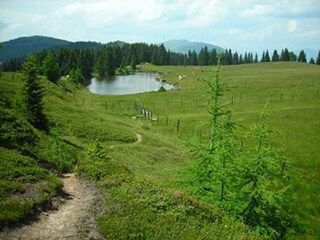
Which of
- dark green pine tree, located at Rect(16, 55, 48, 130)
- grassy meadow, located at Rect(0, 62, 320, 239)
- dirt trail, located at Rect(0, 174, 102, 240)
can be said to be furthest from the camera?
dark green pine tree, located at Rect(16, 55, 48, 130)

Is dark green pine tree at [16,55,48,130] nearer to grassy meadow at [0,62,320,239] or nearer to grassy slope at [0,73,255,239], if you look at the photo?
grassy meadow at [0,62,320,239]

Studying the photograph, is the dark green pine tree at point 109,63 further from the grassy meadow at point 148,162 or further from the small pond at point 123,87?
the grassy meadow at point 148,162


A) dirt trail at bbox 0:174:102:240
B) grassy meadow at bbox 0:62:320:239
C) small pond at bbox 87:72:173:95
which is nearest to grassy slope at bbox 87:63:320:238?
grassy meadow at bbox 0:62:320:239

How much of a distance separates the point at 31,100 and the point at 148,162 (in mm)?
12967

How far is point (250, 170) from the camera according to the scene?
22500mm

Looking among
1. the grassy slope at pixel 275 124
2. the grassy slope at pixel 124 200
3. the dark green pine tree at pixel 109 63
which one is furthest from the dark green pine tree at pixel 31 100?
the dark green pine tree at pixel 109 63

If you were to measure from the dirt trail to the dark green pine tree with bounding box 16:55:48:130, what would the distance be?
54.9 ft

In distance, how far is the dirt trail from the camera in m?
14.4

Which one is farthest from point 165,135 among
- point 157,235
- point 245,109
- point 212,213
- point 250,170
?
point 157,235

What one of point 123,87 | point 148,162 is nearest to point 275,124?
point 148,162

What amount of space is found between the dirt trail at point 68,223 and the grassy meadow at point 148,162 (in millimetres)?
620

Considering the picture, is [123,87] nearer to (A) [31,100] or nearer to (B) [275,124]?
(B) [275,124]

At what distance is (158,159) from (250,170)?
15.7 metres

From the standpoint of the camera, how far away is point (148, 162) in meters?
35.1
